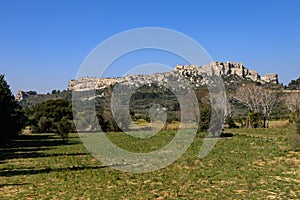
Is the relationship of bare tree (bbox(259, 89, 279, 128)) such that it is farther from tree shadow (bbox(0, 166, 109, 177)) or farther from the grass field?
tree shadow (bbox(0, 166, 109, 177))

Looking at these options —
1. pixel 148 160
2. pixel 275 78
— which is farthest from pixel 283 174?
pixel 275 78

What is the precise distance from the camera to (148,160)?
21.3 m

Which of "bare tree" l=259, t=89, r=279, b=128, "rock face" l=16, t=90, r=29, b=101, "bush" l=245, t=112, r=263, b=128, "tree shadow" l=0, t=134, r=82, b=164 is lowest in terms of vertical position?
"tree shadow" l=0, t=134, r=82, b=164

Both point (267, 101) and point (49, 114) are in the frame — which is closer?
point (267, 101)

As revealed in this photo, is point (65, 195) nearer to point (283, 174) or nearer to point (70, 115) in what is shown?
point (283, 174)

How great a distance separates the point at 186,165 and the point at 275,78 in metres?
140

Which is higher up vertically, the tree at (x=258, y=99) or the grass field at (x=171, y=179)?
the tree at (x=258, y=99)

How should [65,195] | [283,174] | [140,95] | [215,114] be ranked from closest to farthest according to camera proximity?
[65,195]
[283,174]
[215,114]
[140,95]

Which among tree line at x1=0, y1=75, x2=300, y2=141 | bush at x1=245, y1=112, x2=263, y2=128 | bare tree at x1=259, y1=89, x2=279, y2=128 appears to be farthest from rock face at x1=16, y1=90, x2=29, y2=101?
bush at x1=245, y1=112, x2=263, y2=128

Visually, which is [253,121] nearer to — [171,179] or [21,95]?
[171,179]

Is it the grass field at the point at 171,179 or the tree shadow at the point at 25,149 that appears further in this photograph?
the tree shadow at the point at 25,149

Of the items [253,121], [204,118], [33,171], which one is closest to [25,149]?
[33,171]

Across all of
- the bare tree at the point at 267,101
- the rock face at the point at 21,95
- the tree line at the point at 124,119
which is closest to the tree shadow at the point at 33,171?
the tree line at the point at 124,119

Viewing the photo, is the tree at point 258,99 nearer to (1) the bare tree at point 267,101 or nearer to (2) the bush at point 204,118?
(1) the bare tree at point 267,101
